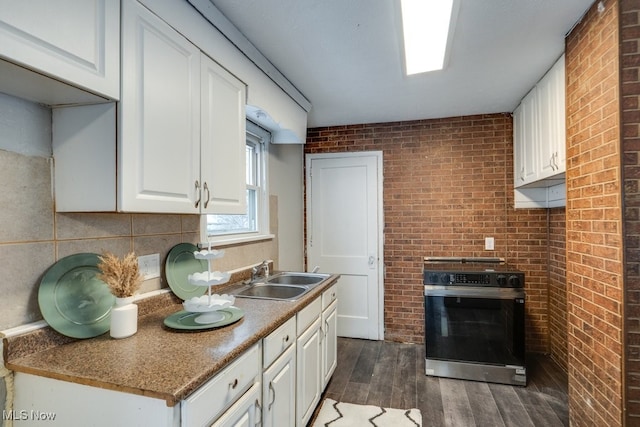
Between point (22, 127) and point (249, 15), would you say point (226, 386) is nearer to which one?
point (22, 127)

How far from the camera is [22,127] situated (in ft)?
3.83

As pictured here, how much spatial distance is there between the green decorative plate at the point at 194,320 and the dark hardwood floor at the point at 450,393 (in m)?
1.35

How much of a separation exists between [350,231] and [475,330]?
5.05 feet

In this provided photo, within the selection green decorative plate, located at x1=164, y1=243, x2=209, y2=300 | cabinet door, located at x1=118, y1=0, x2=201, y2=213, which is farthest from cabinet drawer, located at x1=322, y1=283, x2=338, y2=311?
cabinet door, located at x1=118, y1=0, x2=201, y2=213

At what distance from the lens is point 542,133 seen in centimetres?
248

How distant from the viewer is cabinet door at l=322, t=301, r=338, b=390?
2381 mm

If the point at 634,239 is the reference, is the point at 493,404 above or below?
below

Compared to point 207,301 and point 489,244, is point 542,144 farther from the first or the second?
point 207,301

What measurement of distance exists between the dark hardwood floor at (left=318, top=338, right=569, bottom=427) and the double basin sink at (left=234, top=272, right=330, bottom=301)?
2.79 feet

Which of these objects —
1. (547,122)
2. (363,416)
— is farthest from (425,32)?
(363,416)

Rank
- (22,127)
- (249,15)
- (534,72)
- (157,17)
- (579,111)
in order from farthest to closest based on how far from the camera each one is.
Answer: (534,72)
(579,111)
(249,15)
(157,17)
(22,127)


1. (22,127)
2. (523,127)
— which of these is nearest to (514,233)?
(523,127)

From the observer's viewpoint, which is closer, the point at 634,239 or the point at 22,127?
the point at 22,127

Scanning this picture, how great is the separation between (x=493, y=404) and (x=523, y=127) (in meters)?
2.26
